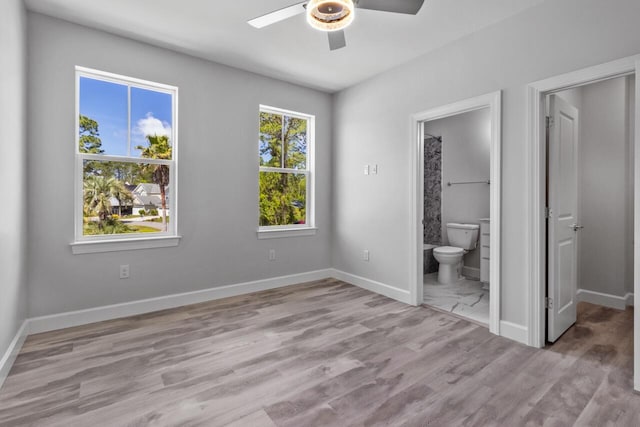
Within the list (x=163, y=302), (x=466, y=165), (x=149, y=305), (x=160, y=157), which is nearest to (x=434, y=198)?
(x=466, y=165)

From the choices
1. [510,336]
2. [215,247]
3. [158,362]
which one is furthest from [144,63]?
[510,336]

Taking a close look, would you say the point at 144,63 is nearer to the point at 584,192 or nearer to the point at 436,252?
the point at 436,252

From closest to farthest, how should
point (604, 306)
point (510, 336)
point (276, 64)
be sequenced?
point (510, 336)
point (604, 306)
point (276, 64)

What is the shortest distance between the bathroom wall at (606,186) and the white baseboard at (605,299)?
3 cm

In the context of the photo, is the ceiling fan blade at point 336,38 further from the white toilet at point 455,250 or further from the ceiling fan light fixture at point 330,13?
the white toilet at point 455,250

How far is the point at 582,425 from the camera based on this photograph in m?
1.63

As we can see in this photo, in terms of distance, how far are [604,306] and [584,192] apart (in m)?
1.22

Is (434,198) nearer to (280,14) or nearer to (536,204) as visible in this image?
(536,204)

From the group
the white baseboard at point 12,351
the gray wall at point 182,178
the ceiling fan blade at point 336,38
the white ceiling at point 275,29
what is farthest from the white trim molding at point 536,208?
the white baseboard at point 12,351

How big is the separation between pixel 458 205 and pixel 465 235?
53cm

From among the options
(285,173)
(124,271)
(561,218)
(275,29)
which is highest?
(275,29)

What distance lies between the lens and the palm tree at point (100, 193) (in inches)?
117

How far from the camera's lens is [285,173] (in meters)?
4.25

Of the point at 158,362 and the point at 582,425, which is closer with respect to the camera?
the point at 582,425
